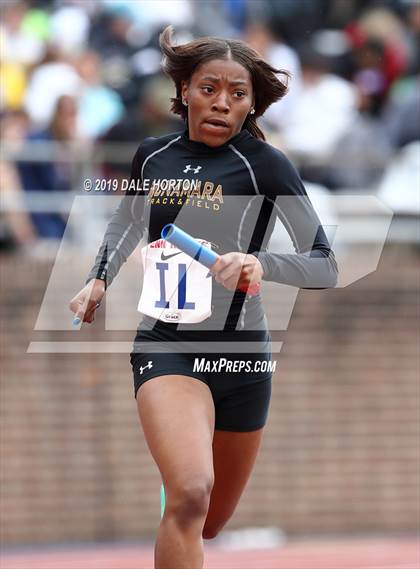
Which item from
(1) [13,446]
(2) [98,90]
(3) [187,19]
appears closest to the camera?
(1) [13,446]

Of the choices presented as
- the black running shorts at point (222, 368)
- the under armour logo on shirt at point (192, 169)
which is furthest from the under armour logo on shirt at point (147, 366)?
the under armour logo on shirt at point (192, 169)

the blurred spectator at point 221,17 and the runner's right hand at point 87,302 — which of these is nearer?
the runner's right hand at point 87,302

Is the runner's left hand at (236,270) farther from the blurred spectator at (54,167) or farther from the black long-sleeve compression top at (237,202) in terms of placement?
the blurred spectator at (54,167)

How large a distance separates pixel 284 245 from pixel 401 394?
1613 millimetres

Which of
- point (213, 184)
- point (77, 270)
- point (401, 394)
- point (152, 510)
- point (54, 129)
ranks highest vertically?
point (213, 184)

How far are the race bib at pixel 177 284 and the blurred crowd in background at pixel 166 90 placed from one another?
12.8 feet

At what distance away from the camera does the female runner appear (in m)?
4.37

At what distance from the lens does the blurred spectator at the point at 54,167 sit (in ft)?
27.4

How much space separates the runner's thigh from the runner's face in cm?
89

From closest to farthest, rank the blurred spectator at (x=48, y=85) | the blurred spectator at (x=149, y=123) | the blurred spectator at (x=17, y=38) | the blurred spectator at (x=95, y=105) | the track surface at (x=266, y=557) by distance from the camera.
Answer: the track surface at (x=266, y=557) → the blurred spectator at (x=149, y=123) → the blurred spectator at (x=95, y=105) → the blurred spectator at (x=48, y=85) → the blurred spectator at (x=17, y=38)

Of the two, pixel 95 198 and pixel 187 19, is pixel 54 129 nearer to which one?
pixel 95 198

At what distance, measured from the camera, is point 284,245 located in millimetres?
8039

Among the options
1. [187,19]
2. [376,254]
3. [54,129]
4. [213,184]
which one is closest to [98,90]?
[54,129]

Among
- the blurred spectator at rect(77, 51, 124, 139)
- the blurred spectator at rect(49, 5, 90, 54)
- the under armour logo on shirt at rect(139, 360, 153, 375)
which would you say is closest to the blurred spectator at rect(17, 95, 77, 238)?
the blurred spectator at rect(77, 51, 124, 139)
